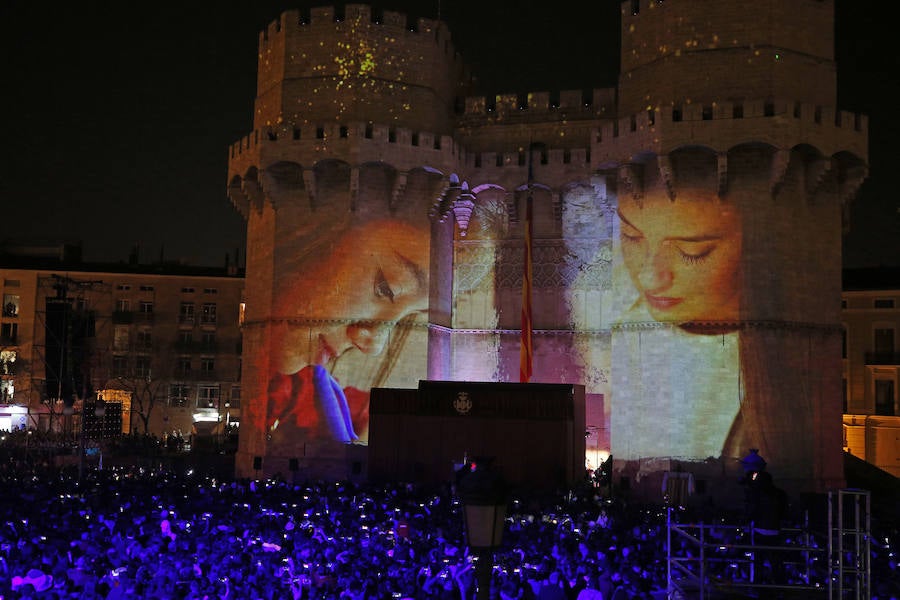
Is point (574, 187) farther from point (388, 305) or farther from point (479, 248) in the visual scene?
point (388, 305)

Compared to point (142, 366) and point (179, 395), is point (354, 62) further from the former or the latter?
point (142, 366)

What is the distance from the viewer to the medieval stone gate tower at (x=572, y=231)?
29547mm

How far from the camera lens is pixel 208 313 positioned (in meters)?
62.6

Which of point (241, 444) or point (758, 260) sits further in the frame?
point (241, 444)

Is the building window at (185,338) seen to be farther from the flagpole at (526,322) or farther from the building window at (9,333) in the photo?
the flagpole at (526,322)

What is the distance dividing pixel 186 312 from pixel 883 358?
4055 cm

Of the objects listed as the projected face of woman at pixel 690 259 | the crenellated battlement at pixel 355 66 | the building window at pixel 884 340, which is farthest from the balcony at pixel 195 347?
the building window at pixel 884 340

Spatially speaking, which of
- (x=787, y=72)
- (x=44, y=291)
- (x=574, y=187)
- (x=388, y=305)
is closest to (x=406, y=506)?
(x=388, y=305)

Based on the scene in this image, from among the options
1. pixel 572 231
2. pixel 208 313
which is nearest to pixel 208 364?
pixel 208 313

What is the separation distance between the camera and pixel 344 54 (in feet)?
110

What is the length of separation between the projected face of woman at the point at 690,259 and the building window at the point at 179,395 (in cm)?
3852

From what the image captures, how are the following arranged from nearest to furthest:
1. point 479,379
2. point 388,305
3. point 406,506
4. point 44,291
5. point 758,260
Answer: point 406,506, point 758,260, point 388,305, point 479,379, point 44,291

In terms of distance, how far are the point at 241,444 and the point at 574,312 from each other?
1241 cm

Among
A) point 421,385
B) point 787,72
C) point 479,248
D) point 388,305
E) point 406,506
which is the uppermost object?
point 787,72
